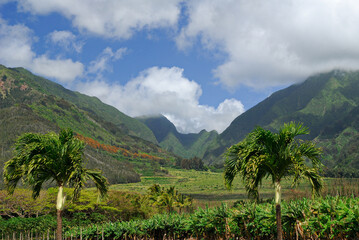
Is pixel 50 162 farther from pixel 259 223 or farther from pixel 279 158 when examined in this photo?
pixel 279 158

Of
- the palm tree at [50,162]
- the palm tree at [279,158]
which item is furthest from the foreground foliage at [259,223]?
the palm tree at [50,162]

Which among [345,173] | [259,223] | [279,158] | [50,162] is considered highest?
[279,158]

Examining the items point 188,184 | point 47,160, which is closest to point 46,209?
point 47,160

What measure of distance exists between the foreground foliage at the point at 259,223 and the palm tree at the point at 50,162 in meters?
6.78

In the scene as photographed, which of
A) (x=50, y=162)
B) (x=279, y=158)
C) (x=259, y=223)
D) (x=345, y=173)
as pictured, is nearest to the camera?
(x=279, y=158)

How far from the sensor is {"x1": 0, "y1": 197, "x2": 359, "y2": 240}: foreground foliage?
39.0 ft

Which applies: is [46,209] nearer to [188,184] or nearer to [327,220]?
[327,220]

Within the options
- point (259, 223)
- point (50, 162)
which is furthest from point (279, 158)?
point (50, 162)

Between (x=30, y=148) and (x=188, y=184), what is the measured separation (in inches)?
7089

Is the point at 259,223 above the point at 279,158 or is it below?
below

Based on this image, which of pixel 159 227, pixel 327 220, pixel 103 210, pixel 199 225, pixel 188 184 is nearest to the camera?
pixel 327 220

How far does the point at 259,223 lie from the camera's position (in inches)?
577

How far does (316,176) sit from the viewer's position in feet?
41.7

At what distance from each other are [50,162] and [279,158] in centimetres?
1079
